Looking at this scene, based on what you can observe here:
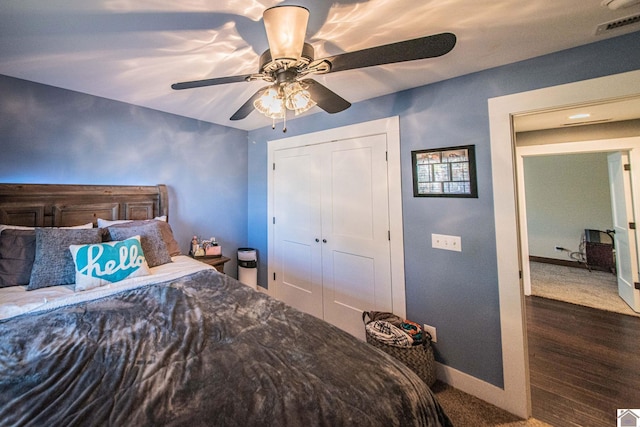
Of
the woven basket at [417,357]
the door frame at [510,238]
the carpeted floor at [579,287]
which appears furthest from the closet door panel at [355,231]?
the carpeted floor at [579,287]

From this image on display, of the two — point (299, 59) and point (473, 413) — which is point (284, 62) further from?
point (473, 413)

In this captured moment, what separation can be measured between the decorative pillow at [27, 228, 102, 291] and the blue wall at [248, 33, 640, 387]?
8.35 feet

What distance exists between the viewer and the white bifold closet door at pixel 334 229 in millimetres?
2359

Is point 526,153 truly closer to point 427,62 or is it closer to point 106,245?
point 427,62

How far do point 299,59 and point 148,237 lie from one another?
6.26 ft

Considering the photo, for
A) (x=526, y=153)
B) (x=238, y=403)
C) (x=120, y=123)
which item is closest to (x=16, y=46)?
(x=120, y=123)

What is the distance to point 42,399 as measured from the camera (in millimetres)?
726

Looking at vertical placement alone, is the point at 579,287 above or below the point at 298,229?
below

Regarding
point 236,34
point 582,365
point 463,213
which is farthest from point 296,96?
point 582,365

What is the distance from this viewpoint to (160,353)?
97 centimetres

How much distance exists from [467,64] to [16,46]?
2934 mm

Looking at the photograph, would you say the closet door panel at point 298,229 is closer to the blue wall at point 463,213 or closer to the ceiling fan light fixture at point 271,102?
the blue wall at point 463,213

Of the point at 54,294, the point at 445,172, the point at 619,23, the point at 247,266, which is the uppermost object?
the point at 619,23

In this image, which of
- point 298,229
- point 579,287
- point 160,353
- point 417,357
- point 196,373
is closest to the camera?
point 196,373
